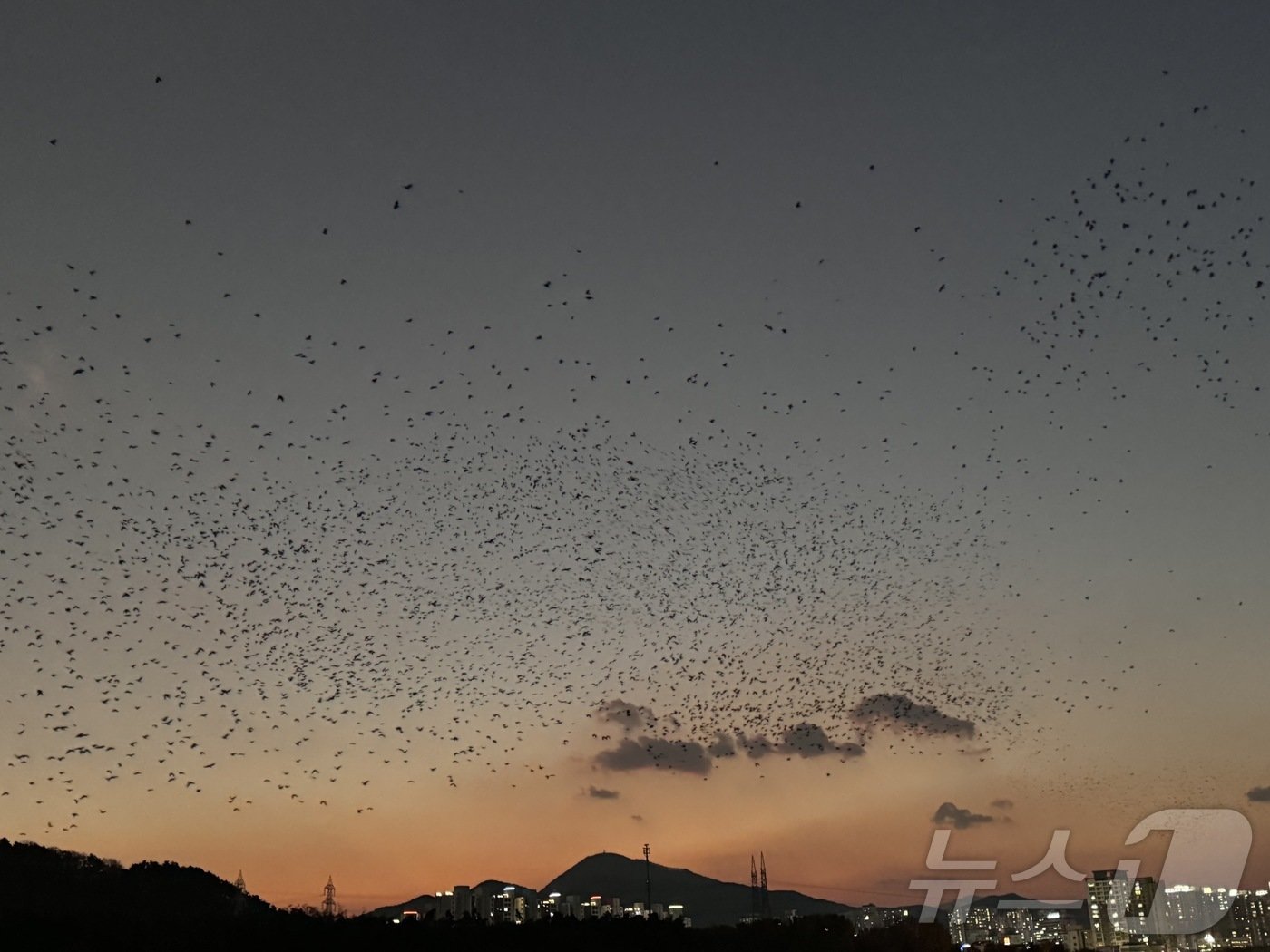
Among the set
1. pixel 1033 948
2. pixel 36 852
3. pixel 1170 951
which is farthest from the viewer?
pixel 1170 951

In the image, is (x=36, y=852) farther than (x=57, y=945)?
Yes

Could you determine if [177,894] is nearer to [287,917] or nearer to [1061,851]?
[287,917]

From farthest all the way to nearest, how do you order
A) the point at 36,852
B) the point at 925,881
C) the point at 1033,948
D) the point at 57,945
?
1. the point at 1033,948
2. the point at 36,852
3. the point at 57,945
4. the point at 925,881

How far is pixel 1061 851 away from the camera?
1038 inches

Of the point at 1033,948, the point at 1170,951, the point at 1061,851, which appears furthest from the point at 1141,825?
the point at 1170,951

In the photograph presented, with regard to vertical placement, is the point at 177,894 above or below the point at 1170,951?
above

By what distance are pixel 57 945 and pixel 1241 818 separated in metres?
54.8

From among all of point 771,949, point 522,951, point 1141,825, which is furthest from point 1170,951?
point 1141,825

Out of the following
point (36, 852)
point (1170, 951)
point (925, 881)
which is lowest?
point (1170, 951)

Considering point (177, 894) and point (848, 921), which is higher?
point (177, 894)

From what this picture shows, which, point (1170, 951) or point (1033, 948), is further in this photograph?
point (1170, 951)

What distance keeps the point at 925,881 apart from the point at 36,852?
101750 mm

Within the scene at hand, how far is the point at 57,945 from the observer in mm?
55938

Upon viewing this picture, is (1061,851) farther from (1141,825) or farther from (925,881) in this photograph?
(925,881)
